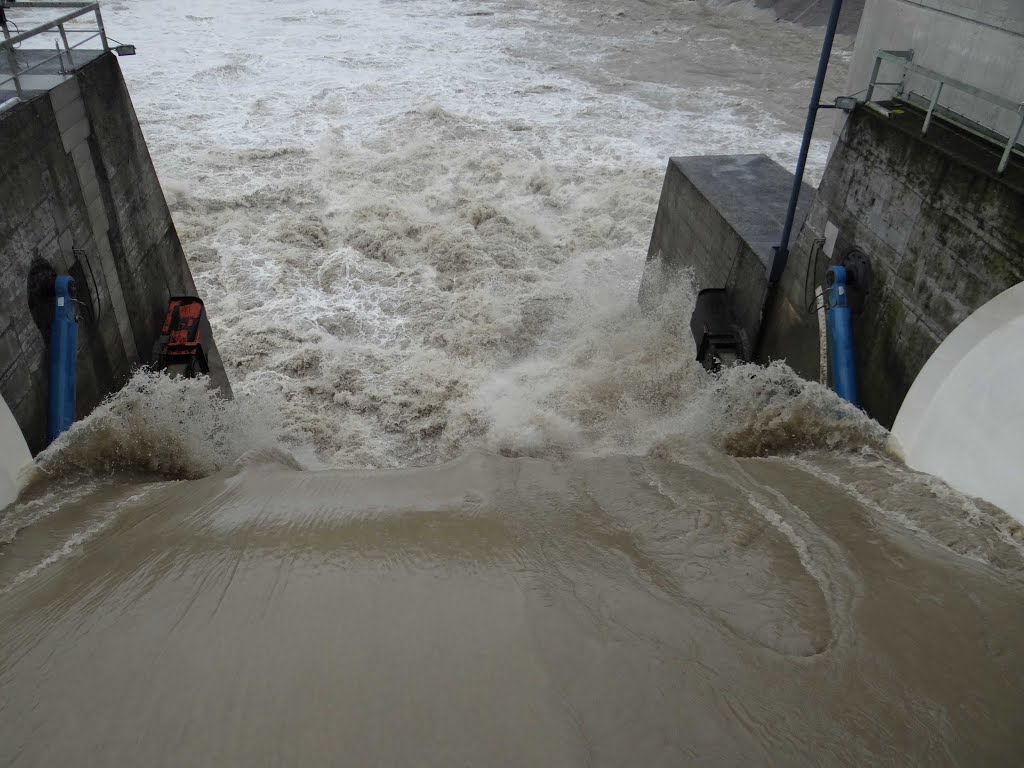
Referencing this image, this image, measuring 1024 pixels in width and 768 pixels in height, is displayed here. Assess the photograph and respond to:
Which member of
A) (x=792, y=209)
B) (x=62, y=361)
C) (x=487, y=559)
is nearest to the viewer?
(x=487, y=559)

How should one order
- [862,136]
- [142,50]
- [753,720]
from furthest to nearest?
[142,50]
[862,136]
[753,720]

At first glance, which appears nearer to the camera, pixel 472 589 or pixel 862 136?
pixel 472 589

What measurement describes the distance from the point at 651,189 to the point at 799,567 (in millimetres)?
10879

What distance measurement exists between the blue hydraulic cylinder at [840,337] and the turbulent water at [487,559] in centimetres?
18

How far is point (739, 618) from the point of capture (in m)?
3.32

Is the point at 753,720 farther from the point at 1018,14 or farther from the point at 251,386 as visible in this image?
the point at 251,386

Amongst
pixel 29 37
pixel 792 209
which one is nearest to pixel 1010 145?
pixel 792 209

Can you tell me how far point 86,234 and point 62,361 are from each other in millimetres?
1370

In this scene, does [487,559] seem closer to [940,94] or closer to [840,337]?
[840,337]

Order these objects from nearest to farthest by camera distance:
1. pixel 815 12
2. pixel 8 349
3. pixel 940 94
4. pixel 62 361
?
pixel 8 349 < pixel 62 361 < pixel 940 94 < pixel 815 12

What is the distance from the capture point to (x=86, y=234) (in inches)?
235

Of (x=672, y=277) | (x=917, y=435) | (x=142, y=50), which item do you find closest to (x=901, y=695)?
(x=917, y=435)

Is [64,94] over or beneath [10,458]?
over

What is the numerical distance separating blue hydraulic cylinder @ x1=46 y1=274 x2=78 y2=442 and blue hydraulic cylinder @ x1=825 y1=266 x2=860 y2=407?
566cm
